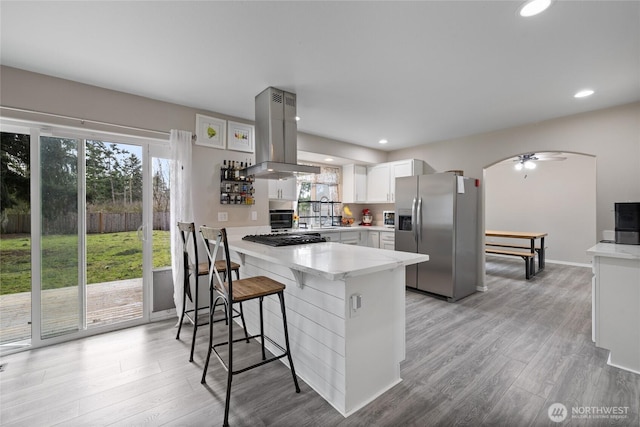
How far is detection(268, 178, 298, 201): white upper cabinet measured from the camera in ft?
13.6

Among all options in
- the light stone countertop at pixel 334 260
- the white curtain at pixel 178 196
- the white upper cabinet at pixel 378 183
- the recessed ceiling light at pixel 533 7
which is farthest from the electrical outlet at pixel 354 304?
the white upper cabinet at pixel 378 183

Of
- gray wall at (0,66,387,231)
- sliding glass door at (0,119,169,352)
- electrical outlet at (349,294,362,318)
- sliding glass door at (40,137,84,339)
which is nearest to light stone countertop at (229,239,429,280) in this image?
electrical outlet at (349,294,362,318)

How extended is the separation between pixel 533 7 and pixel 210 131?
10.5ft

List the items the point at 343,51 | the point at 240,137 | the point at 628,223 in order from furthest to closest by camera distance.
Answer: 1. the point at 240,137
2. the point at 628,223
3. the point at 343,51

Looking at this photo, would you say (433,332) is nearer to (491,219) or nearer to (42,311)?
(42,311)

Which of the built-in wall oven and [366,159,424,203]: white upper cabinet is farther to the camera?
[366,159,424,203]: white upper cabinet

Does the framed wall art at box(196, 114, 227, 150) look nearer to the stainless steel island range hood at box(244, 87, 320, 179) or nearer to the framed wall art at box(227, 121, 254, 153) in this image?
the framed wall art at box(227, 121, 254, 153)

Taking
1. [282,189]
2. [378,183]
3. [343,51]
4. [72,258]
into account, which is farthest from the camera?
[378,183]

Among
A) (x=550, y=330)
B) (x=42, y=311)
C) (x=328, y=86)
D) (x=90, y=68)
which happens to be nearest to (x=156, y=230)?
(x=42, y=311)

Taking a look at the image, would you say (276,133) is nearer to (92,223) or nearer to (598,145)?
(92,223)

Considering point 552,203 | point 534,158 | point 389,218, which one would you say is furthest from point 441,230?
point 552,203

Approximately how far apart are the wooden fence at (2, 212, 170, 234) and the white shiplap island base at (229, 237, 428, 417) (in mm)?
1670

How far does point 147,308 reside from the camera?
312 cm

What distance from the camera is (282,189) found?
14.0 feet
